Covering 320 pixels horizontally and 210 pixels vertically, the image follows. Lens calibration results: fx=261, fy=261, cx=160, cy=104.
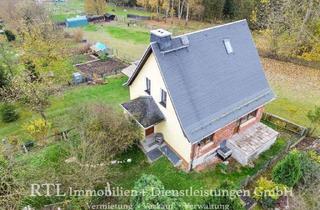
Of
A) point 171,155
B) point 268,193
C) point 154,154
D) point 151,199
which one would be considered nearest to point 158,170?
point 154,154

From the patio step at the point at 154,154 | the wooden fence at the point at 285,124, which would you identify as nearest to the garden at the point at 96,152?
the patio step at the point at 154,154

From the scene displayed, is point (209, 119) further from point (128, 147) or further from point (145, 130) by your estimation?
point (128, 147)

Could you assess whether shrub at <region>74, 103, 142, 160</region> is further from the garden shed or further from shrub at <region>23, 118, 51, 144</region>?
the garden shed

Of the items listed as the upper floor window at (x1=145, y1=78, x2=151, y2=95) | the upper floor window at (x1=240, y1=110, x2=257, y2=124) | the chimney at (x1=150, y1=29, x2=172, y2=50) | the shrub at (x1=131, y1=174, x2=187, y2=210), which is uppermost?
the chimney at (x1=150, y1=29, x2=172, y2=50)

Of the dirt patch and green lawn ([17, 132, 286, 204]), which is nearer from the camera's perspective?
green lawn ([17, 132, 286, 204])

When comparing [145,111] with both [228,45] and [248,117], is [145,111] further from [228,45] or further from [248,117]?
[248,117]

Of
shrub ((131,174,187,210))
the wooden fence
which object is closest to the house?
the wooden fence

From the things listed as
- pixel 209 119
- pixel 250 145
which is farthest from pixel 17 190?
pixel 250 145
